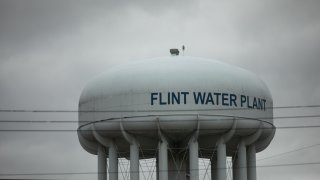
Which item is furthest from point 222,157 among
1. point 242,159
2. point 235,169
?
point 235,169

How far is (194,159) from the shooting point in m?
57.1

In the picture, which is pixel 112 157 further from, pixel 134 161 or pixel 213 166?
pixel 213 166

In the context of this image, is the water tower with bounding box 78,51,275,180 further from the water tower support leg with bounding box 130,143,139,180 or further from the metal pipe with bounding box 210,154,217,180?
the metal pipe with bounding box 210,154,217,180

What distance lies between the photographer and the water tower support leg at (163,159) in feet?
185

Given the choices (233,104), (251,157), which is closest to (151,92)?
(233,104)

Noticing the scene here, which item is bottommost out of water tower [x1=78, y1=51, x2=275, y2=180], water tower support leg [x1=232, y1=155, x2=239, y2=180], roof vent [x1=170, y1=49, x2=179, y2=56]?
water tower support leg [x1=232, y1=155, x2=239, y2=180]

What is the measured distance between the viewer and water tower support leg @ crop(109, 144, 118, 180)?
58281 millimetres

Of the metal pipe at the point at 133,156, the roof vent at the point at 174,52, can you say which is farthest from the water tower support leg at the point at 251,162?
the metal pipe at the point at 133,156

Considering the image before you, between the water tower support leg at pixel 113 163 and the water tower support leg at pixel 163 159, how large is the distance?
9.57ft

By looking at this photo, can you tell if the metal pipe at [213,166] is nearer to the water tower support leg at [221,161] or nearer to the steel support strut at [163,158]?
the water tower support leg at [221,161]

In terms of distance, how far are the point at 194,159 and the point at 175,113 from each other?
3303mm

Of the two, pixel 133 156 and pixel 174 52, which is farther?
pixel 174 52

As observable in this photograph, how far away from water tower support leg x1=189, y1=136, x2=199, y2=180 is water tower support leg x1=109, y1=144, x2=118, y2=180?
4622 mm

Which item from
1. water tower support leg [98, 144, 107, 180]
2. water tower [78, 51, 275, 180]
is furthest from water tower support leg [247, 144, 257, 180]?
water tower support leg [98, 144, 107, 180]
